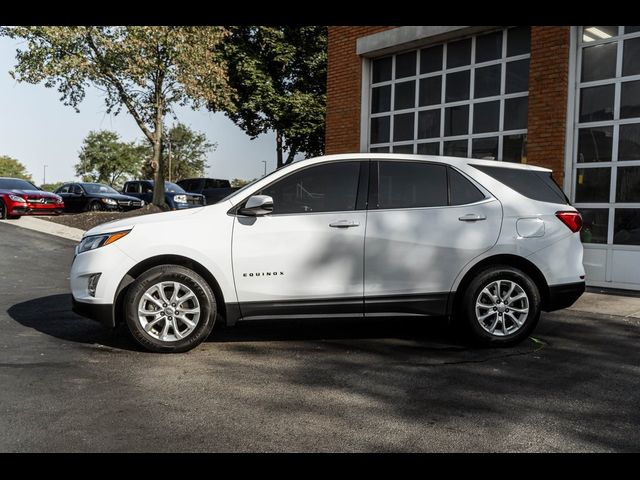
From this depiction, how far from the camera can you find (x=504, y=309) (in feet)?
18.8

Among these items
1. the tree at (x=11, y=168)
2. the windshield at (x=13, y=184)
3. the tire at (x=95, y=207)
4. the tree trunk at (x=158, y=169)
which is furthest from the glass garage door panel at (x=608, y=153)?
the tree at (x=11, y=168)

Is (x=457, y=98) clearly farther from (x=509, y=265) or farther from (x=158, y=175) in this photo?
(x=158, y=175)

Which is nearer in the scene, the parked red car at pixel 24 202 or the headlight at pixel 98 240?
the headlight at pixel 98 240

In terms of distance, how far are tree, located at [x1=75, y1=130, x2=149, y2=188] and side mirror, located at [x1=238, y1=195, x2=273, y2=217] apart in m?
71.9

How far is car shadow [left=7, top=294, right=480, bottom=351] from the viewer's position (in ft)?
19.6

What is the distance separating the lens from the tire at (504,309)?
5688mm

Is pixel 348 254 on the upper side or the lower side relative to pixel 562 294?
upper

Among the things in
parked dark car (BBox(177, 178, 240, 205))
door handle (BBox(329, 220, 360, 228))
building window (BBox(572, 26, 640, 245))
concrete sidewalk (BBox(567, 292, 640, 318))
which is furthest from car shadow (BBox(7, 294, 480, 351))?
parked dark car (BBox(177, 178, 240, 205))

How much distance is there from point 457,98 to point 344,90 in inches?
109

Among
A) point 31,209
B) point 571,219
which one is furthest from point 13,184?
point 571,219

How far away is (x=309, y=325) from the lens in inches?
271

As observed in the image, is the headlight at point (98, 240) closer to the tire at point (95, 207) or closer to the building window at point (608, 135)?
the building window at point (608, 135)

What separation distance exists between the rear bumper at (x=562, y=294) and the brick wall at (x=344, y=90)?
24.3ft
